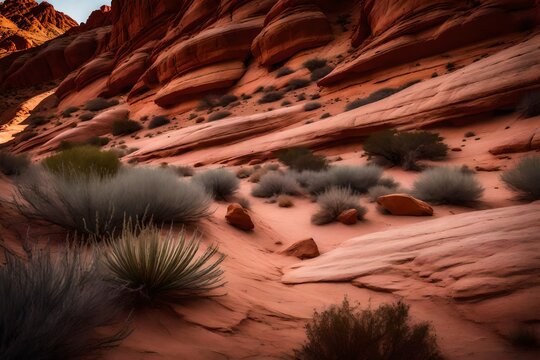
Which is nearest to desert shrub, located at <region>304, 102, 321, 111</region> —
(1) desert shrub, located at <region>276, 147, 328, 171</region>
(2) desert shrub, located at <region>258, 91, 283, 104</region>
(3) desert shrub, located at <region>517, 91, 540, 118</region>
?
(2) desert shrub, located at <region>258, 91, 283, 104</region>

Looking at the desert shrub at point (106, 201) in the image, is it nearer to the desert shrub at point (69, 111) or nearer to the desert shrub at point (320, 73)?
the desert shrub at point (320, 73)

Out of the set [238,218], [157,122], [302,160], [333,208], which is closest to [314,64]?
[157,122]

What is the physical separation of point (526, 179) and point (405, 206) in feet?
7.22

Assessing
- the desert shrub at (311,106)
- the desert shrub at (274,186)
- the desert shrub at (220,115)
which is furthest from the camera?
the desert shrub at (220,115)

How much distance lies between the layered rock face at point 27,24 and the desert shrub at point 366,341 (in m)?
86.5

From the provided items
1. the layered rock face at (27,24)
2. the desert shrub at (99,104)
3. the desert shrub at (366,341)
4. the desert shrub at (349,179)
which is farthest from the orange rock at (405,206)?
the layered rock face at (27,24)

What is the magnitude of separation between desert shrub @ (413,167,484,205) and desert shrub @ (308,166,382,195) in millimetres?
1343

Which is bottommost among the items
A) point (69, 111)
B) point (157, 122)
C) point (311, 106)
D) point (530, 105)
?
point (530, 105)

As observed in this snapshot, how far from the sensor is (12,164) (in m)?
6.59

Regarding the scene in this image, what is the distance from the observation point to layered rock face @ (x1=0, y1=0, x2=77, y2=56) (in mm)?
64250

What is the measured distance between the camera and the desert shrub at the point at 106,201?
115 inches

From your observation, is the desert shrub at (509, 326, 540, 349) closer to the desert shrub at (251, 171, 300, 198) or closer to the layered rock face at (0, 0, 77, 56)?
the desert shrub at (251, 171, 300, 198)

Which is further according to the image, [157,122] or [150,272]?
[157,122]

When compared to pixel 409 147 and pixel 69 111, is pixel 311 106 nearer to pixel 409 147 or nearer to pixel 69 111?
pixel 409 147
